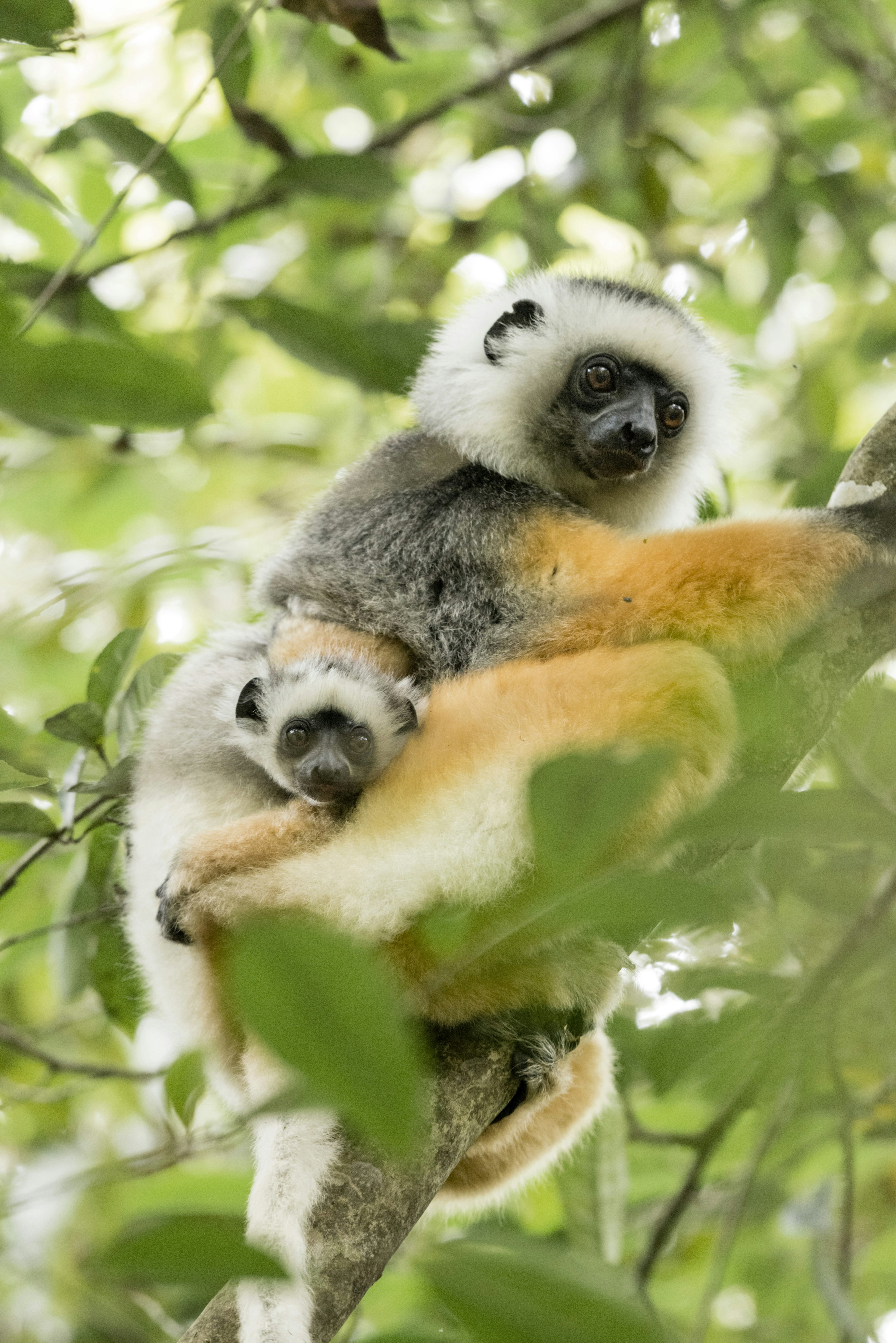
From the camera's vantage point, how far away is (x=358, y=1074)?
1.25m

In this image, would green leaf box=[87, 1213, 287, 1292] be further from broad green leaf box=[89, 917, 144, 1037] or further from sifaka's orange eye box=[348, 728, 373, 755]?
broad green leaf box=[89, 917, 144, 1037]

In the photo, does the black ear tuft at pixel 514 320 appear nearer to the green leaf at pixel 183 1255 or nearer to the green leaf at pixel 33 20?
the green leaf at pixel 33 20

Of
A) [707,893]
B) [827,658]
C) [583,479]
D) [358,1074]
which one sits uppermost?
[707,893]

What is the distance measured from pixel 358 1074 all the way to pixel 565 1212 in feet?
10.7

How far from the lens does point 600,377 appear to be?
4.49 m

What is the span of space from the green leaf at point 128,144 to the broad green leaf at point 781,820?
9.92ft

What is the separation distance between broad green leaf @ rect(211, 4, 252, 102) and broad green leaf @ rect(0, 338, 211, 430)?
2.40 m

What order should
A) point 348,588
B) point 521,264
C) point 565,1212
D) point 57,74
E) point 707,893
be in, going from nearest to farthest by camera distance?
point 707,893 → point 348,588 → point 565,1212 → point 57,74 → point 521,264

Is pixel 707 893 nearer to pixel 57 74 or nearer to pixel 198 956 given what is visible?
pixel 198 956

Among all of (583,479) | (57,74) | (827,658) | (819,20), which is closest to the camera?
(827,658)

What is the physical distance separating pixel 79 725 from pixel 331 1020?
8.42 ft

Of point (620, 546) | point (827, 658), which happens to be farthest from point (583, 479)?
point (827, 658)

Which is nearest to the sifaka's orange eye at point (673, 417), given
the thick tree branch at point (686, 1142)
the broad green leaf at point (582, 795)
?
the thick tree branch at point (686, 1142)

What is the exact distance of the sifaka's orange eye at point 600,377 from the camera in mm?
4492
